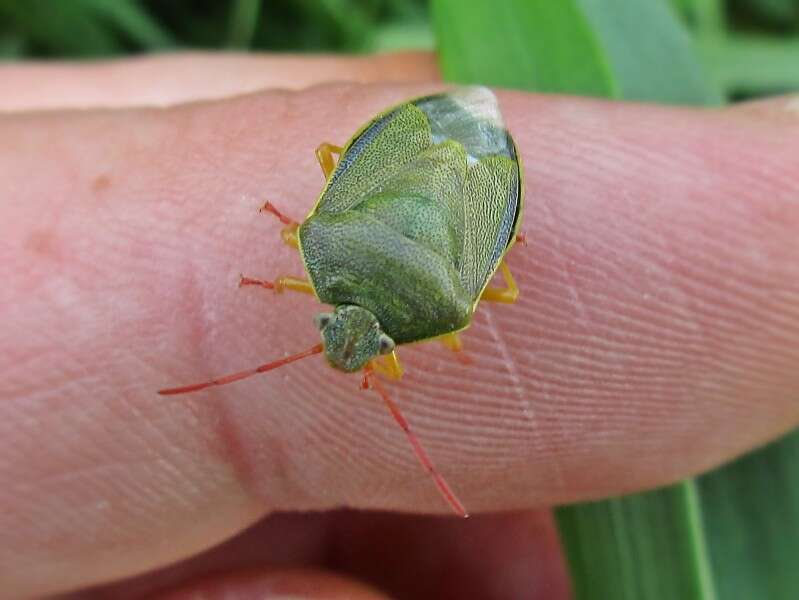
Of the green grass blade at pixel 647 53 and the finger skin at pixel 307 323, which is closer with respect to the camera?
the finger skin at pixel 307 323

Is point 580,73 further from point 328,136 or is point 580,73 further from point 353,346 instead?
point 353,346

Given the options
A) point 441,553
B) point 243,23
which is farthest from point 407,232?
point 243,23

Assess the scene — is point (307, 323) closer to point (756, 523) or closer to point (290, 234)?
point (290, 234)

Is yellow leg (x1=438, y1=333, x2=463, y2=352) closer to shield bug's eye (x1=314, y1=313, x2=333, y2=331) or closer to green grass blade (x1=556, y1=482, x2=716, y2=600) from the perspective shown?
shield bug's eye (x1=314, y1=313, x2=333, y2=331)

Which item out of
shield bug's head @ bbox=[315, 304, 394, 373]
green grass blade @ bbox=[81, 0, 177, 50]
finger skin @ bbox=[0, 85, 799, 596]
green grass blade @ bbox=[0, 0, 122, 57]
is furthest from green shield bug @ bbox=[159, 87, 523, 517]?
green grass blade @ bbox=[0, 0, 122, 57]

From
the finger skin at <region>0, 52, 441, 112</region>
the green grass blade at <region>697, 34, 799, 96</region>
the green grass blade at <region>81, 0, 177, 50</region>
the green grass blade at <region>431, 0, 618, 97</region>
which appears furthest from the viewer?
the green grass blade at <region>81, 0, 177, 50</region>

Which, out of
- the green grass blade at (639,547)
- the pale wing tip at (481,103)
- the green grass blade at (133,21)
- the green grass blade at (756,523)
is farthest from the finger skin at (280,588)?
the green grass blade at (133,21)

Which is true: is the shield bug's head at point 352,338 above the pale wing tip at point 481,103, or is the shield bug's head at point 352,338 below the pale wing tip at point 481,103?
below

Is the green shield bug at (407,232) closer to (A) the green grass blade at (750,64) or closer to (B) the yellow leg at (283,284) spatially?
(B) the yellow leg at (283,284)
